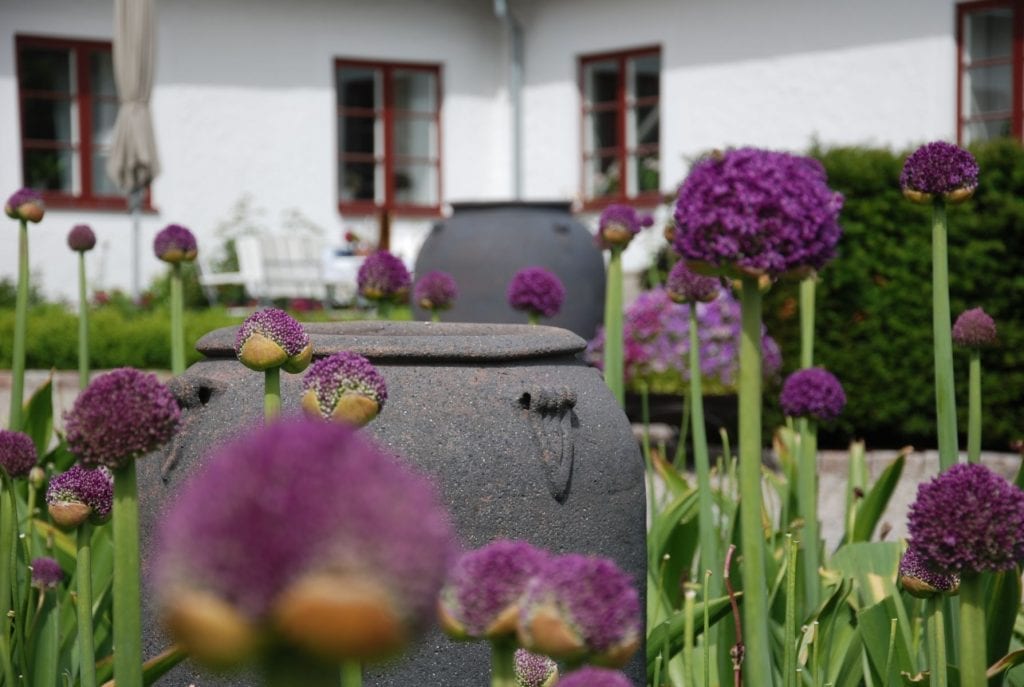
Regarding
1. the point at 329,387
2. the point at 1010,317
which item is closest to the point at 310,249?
the point at 1010,317

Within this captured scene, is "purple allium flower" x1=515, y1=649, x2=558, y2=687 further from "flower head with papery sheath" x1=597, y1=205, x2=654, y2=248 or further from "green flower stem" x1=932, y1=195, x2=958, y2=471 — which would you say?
"flower head with papery sheath" x1=597, y1=205, x2=654, y2=248

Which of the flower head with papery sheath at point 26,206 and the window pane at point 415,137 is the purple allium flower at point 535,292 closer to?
the flower head with papery sheath at point 26,206

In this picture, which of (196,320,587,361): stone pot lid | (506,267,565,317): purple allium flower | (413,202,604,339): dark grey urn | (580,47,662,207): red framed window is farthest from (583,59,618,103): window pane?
(196,320,587,361): stone pot lid

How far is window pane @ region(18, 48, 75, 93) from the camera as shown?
11.9m

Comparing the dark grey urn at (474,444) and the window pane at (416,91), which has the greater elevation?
the window pane at (416,91)

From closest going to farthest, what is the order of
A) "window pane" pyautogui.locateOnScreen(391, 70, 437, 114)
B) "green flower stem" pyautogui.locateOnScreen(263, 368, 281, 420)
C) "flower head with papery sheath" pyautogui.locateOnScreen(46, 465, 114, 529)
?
"green flower stem" pyautogui.locateOnScreen(263, 368, 281, 420)
"flower head with papery sheath" pyautogui.locateOnScreen(46, 465, 114, 529)
"window pane" pyautogui.locateOnScreen(391, 70, 437, 114)

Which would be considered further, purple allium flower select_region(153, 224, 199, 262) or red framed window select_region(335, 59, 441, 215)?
red framed window select_region(335, 59, 441, 215)

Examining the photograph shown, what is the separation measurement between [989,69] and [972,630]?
9.77 metres

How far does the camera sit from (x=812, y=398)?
248 cm

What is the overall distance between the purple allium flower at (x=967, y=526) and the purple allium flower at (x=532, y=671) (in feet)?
1.10

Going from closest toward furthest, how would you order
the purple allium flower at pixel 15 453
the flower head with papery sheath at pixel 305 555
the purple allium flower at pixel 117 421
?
the flower head with papery sheath at pixel 305 555 → the purple allium flower at pixel 117 421 → the purple allium flower at pixel 15 453

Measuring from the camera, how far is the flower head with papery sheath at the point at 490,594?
0.72 metres

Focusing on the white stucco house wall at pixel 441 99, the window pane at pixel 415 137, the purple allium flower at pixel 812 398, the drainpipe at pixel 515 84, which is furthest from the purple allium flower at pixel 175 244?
the window pane at pixel 415 137

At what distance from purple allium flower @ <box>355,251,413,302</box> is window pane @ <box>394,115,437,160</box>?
10670 mm
